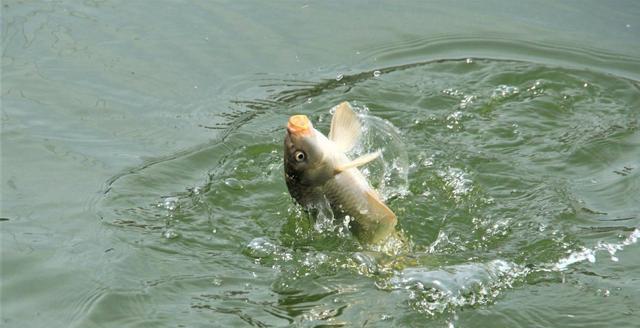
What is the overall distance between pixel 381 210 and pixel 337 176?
0.26 metres

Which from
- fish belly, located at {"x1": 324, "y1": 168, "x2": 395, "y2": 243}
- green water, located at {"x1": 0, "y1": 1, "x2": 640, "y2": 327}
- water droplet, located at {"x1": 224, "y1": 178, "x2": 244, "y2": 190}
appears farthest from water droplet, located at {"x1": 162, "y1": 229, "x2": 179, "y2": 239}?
fish belly, located at {"x1": 324, "y1": 168, "x2": 395, "y2": 243}

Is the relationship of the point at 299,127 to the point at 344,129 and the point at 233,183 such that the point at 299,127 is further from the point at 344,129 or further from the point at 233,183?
the point at 233,183

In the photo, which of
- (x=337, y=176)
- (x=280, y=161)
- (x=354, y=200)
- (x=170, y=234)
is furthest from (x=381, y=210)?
(x=280, y=161)

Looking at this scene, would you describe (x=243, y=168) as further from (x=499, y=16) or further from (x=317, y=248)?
(x=499, y=16)

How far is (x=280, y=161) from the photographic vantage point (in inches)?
240

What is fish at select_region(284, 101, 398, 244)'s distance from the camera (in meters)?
4.61

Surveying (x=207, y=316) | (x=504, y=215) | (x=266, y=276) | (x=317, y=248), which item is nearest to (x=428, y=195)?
(x=504, y=215)

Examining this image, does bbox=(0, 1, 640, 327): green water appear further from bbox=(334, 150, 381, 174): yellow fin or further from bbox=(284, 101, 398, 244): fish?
bbox=(334, 150, 381, 174): yellow fin

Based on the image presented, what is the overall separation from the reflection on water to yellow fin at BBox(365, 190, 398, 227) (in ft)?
0.72

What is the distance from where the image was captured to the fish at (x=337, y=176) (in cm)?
461

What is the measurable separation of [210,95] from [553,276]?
2.89 metres

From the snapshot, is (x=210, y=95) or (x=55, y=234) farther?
(x=210, y=95)

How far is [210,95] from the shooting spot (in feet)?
22.4

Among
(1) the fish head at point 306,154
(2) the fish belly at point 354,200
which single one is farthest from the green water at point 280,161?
(1) the fish head at point 306,154
